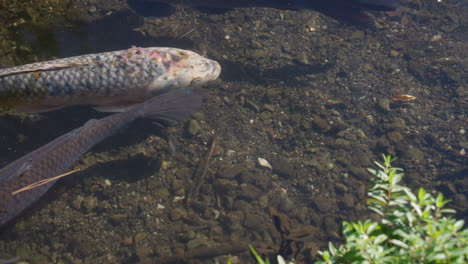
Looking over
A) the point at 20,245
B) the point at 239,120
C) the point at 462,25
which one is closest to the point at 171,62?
the point at 239,120

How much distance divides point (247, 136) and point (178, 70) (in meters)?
1.52

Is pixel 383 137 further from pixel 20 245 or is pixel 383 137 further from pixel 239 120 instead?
pixel 20 245

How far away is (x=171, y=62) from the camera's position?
468 centimetres

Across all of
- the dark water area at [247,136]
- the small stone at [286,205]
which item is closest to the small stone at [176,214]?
the dark water area at [247,136]

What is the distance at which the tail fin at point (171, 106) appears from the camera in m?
4.15

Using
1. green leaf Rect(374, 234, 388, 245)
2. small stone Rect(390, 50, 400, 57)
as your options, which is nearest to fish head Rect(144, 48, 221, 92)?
green leaf Rect(374, 234, 388, 245)

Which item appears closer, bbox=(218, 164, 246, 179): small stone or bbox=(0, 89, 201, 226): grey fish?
bbox=(0, 89, 201, 226): grey fish

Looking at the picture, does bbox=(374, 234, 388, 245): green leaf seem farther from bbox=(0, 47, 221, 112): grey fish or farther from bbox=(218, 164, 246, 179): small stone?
bbox=(0, 47, 221, 112): grey fish

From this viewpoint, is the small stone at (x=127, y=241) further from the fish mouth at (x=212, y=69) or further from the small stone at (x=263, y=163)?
the fish mouth at (x=212, y=69)

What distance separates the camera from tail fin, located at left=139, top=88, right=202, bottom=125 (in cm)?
415

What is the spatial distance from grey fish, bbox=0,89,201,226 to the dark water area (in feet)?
1.44

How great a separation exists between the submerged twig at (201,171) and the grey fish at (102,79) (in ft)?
3.18

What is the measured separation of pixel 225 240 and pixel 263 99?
2596 mm

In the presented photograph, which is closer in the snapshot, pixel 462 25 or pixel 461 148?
pixel 461 148
